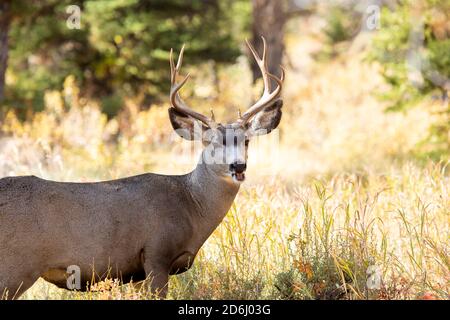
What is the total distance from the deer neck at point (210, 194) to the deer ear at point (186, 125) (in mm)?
260

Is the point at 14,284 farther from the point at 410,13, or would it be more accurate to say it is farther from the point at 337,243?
the point at 410,13

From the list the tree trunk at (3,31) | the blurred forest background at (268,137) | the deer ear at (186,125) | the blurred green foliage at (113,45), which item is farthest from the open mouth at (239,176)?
the blurred green foliage at (113,45)

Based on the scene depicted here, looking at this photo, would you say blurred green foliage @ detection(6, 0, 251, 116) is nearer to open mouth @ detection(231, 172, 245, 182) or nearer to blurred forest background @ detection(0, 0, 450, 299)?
blurred forest background @ detection(0, 0, 450, 299)

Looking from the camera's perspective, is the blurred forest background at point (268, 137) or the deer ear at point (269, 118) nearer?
the blurred forest background at point (268, 137)

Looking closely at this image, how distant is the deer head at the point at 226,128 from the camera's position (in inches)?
239

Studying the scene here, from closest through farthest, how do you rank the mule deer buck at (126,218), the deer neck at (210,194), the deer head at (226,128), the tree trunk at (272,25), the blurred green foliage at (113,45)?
the mule deer buck at (126,218)
the deer head at (226,128)
the deer neck at (210,194)
the blurred green foliage at (113,45)
the tree trunk at (272,25)

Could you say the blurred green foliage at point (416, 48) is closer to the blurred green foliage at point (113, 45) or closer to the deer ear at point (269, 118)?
the deer ear at point (269, 118)

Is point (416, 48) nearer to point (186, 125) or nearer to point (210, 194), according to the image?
point (186, 125)

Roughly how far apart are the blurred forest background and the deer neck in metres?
0.41

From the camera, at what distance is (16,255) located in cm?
530

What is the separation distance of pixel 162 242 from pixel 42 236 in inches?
34.2

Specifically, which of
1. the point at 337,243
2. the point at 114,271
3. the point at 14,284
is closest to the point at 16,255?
the point at 14,284

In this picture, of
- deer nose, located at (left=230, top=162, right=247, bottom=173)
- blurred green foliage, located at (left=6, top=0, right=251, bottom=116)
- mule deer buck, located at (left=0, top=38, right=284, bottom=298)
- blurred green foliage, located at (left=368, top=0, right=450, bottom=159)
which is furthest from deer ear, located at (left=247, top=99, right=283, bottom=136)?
blurred green foliage, located at (left=6, top=0, right=251, bottom=116)

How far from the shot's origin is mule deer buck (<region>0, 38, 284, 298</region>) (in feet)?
17.5
